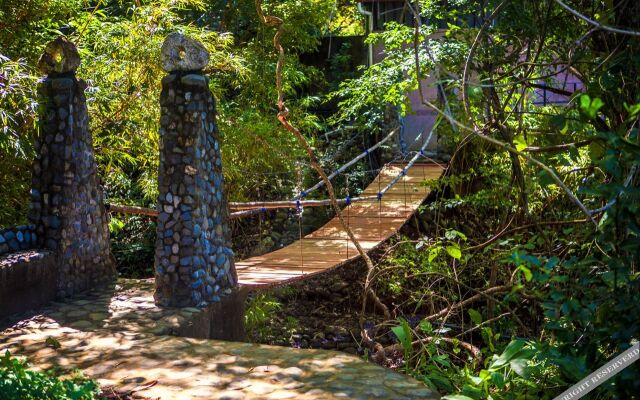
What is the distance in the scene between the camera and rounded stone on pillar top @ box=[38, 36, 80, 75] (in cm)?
497

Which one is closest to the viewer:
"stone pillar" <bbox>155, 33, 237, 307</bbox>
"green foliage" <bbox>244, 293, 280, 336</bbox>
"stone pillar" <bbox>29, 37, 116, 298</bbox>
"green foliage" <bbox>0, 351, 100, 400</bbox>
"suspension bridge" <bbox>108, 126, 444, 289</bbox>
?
"green foliage" <bbox>0, 351, 100, 400</bbox>

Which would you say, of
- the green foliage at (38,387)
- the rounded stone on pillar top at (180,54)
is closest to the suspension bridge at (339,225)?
the rounded stone on pillar top at (180,54)

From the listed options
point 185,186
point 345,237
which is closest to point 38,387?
point 185,186

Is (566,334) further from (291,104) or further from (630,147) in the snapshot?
(291,104)

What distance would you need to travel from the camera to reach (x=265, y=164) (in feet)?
26.7

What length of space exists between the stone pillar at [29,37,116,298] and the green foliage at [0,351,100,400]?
155cm

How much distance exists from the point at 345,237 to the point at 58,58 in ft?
9.21

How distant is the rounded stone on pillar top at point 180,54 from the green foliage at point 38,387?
2043mm

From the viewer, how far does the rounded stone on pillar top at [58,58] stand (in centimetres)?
497

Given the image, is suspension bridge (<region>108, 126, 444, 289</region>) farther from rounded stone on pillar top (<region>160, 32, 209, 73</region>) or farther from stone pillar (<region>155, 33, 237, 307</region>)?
rounded stone on pillar top (<region>160, 32, 209, 73</region>)

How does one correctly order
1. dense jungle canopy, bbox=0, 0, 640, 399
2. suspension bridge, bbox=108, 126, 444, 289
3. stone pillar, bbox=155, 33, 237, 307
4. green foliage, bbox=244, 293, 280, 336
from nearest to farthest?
dense jungle canopy, bbox=0, 0, 640, 399, stone pillar, bbox=155, 33, 237, 307, suspension bridge, bbox=108, 126, 444, 289, green foliage, bbox=244, 293, 280, 336

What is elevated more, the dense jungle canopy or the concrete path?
the dense jungle canopy

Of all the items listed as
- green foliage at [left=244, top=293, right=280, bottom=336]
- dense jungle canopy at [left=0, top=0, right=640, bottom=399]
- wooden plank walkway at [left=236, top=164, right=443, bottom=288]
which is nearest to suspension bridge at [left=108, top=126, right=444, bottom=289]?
wooden plank walkway at [left=236, top=164, right=443, bottom=288]

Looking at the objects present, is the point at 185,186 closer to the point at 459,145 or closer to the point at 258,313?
the point at 459,145
